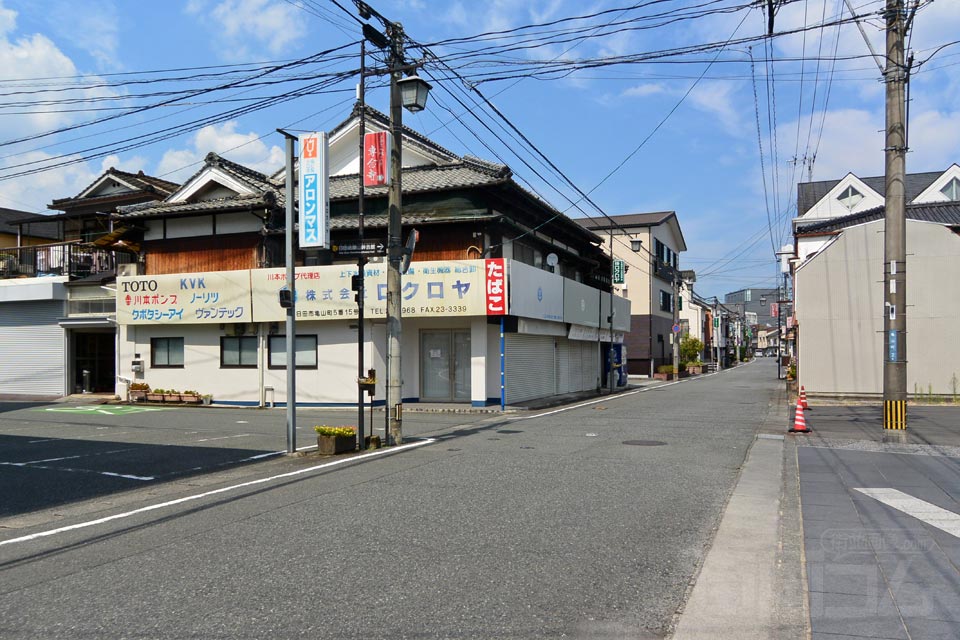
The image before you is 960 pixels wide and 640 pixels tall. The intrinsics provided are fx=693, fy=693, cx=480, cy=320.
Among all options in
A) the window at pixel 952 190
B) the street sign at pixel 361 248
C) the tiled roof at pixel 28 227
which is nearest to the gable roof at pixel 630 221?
the window at pixel 952 190

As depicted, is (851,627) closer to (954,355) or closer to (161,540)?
(161,540)

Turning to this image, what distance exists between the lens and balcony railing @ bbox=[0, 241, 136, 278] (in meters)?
29.2

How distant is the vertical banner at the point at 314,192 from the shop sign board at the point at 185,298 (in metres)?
7.72

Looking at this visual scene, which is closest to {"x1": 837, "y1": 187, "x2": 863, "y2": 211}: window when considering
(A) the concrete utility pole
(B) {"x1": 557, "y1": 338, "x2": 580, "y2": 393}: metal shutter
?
(B) {"x1": 557, "y1": 338, "x2": 580, "y2": 393}: metal shutter

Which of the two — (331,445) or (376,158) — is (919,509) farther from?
(376,158)

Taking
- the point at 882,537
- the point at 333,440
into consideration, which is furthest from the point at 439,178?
the point at 882,537

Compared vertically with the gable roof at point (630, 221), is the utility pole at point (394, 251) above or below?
below

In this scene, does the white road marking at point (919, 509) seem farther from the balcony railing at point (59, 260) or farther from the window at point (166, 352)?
the balcony railing at point (59, 260)

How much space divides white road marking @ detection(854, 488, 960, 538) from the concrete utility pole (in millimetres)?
5791

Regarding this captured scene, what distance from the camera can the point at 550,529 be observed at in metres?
6.95

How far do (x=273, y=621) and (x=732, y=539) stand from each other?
4321mm

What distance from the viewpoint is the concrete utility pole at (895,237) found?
541 inches

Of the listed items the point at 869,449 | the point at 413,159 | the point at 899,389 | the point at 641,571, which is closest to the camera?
the point at 641,571

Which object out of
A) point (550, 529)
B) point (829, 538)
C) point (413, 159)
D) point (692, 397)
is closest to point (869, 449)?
point (829, 538)
